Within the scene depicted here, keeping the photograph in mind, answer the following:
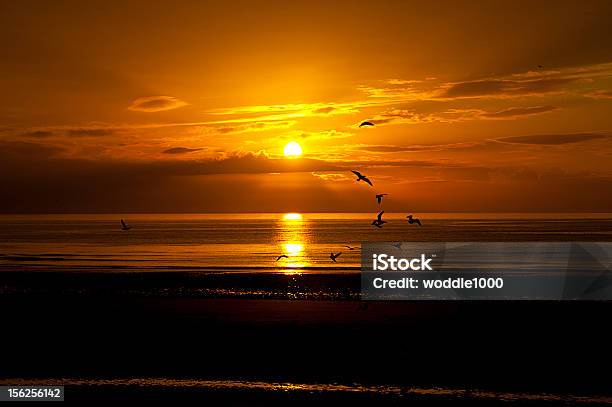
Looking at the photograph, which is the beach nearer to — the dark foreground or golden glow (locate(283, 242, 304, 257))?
the dark foreground

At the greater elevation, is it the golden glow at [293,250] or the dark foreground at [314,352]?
the dark foreground at [314,352]

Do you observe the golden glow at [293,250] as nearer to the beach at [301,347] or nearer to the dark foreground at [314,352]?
the beach at [301,347]

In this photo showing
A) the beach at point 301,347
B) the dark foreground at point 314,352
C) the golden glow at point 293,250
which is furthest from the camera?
the golden glow at point 293,250

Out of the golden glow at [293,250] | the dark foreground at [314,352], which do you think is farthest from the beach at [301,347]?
the golden glow at [293,250]

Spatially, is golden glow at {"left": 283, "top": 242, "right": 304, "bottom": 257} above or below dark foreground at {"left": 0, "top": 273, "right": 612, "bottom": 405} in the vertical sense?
below

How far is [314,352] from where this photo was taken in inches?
833

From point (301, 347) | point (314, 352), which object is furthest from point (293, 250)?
point (314, 352)

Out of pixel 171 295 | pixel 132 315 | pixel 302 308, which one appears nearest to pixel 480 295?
pixel 302 308

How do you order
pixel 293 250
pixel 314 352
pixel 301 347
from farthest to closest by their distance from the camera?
pixel 293 250 → pixel 301 347 → pixel 314 352

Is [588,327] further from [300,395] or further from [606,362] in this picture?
[300,395]

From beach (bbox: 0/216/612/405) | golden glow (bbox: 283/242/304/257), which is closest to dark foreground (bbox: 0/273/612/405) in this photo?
beach (bbox: 0/216/612/405)

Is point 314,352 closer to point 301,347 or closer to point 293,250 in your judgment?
point 301,347

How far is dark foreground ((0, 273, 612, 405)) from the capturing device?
17156 mm

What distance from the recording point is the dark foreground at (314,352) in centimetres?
1716
